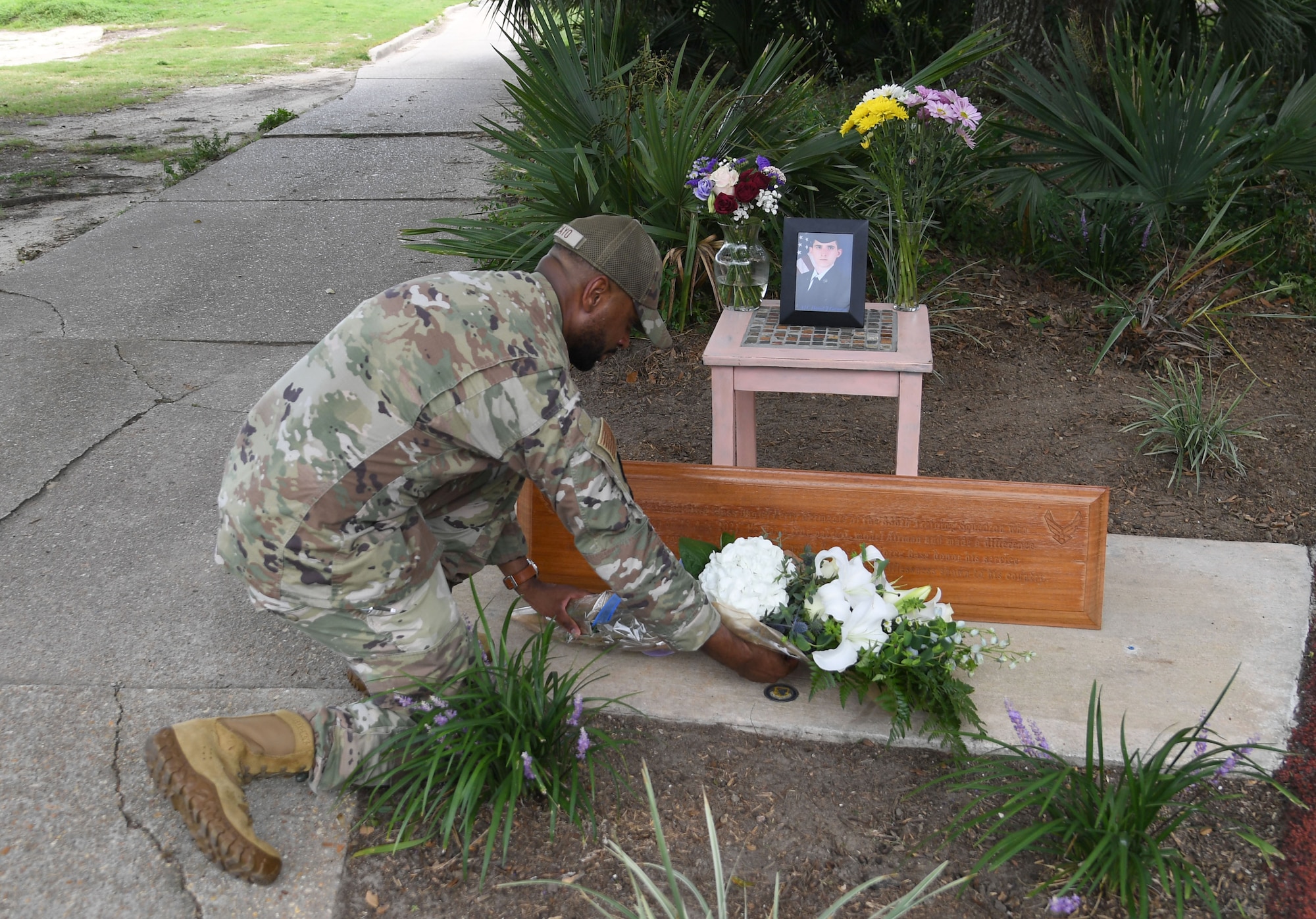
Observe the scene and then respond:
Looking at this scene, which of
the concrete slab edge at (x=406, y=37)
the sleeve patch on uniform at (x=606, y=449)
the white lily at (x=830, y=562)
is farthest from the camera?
the concrete slab edge at (x=406, y=37)

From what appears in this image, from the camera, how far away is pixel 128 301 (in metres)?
5.83

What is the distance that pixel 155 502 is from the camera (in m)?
3.90

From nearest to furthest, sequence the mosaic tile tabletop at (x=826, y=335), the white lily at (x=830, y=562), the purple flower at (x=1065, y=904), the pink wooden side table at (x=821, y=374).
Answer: the purple flower at (x=1065, y=904) → the white lily at (x=830, y=562) → the pink wooden side table at (x=821, y=374) → the mosaic tile tabletop at (x=826, y=335)

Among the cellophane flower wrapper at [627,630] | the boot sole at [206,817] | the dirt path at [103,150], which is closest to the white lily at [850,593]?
the cellophane flower wrapper at [627,630]

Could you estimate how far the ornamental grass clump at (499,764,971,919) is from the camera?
191 cm

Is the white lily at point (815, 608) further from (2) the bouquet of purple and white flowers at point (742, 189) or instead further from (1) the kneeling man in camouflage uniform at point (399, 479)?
(2) the bouquet of purple and white flowers at point (742, 189)

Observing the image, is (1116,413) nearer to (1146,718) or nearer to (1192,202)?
(1192,202)

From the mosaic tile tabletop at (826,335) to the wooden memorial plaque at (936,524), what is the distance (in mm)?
396

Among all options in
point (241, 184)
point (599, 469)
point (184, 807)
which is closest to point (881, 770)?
point (599, 469)

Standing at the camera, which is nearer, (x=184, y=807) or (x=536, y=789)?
(x=184, y=807)

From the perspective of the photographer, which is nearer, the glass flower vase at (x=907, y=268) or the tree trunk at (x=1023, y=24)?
the glass flower vase at (x=907, y=268)

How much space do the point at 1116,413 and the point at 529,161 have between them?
2735 millimetres

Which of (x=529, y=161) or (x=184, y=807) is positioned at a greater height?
(x=529, y=161)

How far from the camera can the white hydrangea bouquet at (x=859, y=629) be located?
2582 millimetres
